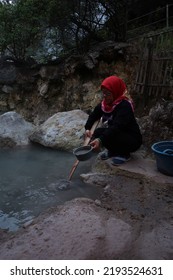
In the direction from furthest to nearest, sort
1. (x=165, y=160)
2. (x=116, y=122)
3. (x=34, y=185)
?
(x=34, y=185), (x=116, y=122), (x=165, y=160)

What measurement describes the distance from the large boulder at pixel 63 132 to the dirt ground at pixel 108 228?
254 cm

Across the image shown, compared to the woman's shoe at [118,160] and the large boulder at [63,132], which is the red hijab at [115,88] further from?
the large boulder at [63,132]

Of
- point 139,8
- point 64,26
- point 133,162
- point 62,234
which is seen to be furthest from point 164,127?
point 139,8

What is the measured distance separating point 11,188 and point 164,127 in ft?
8.82

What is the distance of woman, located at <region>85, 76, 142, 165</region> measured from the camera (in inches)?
169

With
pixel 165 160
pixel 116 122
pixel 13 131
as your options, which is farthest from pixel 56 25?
pixel 165 160

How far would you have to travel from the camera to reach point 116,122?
4.30 metres

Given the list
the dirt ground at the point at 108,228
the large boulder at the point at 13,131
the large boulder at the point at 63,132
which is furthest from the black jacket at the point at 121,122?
the large boulder at the point at 13,131

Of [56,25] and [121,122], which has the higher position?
[56,25]

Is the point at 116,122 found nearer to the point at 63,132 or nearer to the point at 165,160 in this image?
the point at 165,160

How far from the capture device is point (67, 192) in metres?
4.12

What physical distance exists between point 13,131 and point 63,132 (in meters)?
1.22

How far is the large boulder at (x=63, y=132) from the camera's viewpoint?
6.62 m

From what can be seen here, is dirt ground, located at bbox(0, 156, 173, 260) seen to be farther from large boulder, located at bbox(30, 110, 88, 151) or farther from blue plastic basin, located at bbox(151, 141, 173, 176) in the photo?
large boulder, located at bbox(30, 110, 88, 151)
